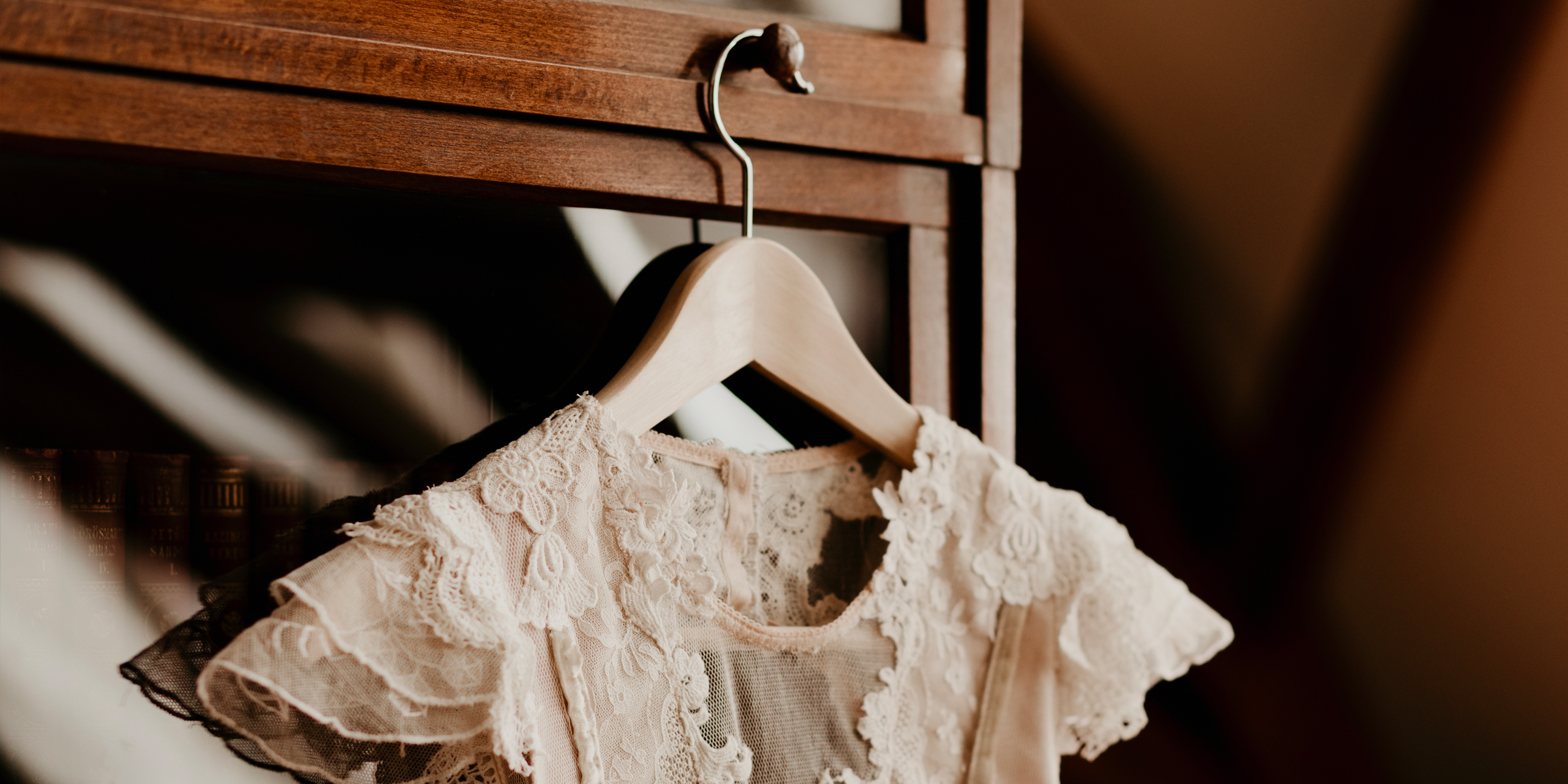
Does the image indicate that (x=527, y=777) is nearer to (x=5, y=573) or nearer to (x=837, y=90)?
(x=5, y=573)

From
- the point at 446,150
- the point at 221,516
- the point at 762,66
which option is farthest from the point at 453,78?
the point at 221,516

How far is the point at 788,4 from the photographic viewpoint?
72cm

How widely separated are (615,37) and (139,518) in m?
0.41

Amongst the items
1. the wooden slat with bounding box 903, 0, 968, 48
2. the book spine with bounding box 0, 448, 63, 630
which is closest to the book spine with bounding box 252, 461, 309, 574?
the book spine with bounding box 0, 448, 63, 630

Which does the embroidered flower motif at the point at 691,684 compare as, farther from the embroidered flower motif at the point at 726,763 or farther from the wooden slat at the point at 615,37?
the wooden slat at the point at 615,37

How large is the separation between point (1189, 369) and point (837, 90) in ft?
2.09

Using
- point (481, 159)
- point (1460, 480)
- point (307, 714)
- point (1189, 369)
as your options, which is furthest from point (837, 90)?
point (1460, 480)

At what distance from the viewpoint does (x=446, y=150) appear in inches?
23.4

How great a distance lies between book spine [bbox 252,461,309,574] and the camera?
22.9 inches

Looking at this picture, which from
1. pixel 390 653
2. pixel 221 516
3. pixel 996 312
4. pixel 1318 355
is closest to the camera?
pixel 390 653

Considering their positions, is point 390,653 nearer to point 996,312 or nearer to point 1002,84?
point 996,312

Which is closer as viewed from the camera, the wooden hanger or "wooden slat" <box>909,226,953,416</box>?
the wooden hanger

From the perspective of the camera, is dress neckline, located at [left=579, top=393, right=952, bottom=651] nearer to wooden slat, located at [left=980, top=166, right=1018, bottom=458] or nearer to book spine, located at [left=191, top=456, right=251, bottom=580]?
wooden slat, located at [left=980, top=166, right=1018, bottom=458]

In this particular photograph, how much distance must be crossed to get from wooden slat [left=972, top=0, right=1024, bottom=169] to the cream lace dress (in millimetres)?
225
